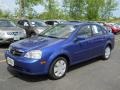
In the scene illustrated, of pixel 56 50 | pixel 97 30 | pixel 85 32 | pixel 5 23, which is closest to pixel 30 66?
pixel 56 50

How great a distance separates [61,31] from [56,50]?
4.23 ft

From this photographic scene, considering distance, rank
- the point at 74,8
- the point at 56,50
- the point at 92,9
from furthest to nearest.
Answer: the point at 92,9 < the point at 74,8 < the point at 56,50

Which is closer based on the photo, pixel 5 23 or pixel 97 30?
pixel 97 30

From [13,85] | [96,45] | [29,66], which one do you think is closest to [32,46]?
[29,66]

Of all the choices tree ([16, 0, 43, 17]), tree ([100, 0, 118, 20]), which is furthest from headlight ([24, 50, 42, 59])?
tree ([100, 0, 118, 20])

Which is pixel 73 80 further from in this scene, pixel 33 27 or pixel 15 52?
pixel 33 27

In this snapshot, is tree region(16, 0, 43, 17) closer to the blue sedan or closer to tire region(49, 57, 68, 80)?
the blue sedan

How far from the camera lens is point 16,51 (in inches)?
247

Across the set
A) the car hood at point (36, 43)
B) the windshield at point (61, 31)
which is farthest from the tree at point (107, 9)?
the car hood at point (36, 43)

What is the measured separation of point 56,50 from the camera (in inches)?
245

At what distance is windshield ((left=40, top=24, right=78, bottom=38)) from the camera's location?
7119mm

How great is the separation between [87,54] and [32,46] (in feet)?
6.70

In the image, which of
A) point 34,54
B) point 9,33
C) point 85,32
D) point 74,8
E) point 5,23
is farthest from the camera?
point 74,8

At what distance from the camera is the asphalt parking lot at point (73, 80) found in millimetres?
5812
